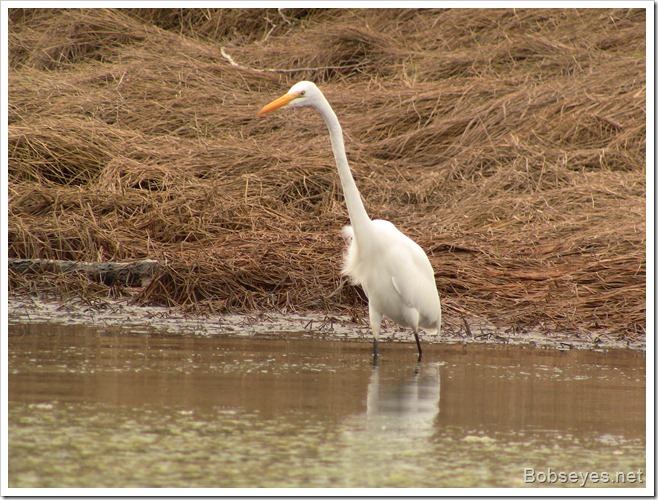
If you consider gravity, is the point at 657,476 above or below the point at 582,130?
below

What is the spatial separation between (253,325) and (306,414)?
267cm

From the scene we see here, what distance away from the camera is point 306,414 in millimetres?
4508

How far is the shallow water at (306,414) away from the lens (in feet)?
12.1

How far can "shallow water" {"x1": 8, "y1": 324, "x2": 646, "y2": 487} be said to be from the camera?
368cm

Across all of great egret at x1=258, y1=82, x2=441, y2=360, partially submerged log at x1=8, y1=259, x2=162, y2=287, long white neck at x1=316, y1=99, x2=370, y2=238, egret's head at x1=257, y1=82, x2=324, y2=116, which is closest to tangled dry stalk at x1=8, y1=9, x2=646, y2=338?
partially submerged log at x1=8, y1=259, x2=162, y2=287

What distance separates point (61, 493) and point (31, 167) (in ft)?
21.9

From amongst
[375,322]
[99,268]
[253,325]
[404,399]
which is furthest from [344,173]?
[99,268]

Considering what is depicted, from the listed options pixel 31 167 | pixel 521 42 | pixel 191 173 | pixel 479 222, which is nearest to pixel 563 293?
pixel 479 222

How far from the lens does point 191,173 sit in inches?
393

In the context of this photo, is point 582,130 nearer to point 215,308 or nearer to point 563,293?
point 563,293

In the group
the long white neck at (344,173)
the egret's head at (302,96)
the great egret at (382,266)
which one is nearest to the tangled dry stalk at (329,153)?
the great egret at (382,266)

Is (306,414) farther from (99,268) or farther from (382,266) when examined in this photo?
(99,268)

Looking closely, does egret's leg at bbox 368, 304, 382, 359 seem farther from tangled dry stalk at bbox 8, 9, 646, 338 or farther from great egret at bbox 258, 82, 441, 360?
tangled dry stalk at bbox 8, 9, 646, 338

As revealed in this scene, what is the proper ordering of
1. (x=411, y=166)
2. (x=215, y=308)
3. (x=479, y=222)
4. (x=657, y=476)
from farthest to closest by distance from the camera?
(x=411, y=166) < (x=479, y=222) < (x=215, y=308) < (x=657, y=476)
